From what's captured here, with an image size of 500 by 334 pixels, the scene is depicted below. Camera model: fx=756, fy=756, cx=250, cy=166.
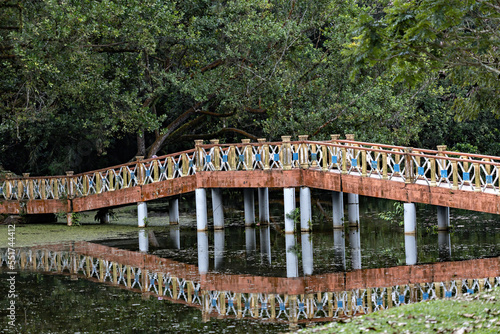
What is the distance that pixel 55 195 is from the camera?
27.7 m

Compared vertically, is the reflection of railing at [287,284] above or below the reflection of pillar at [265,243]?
below

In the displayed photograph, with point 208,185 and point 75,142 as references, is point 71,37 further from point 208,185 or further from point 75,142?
point 75,142

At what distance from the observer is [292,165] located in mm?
23219

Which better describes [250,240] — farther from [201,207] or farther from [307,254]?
[307,254]

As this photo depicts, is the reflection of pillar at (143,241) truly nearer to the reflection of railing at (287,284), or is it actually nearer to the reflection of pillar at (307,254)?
the reflection of railing at (287,284)

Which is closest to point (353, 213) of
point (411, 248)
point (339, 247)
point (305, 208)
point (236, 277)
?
point (305, 208)

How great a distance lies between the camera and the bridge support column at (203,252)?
57.0 ft

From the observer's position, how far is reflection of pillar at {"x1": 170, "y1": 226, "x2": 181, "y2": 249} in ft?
72.5

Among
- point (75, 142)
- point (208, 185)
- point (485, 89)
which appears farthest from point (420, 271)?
point (75, 142)

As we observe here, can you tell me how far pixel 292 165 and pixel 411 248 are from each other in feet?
17.6

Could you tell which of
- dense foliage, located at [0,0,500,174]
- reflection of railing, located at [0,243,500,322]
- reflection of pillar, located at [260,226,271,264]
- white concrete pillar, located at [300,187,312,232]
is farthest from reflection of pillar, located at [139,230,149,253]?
white concrete pillar, located at [300,187,312,232]

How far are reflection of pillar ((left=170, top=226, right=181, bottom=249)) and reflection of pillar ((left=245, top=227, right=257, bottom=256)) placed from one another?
2012 mm

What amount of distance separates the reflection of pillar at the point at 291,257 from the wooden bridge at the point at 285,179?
3.69ft

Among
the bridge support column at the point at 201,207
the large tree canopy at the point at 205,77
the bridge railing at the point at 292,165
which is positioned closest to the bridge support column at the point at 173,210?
the bridge railing at the point at 292,165
